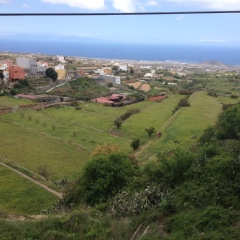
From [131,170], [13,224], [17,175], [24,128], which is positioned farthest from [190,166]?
[24,128]

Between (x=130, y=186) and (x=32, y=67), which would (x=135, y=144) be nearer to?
(x=130, y=186)

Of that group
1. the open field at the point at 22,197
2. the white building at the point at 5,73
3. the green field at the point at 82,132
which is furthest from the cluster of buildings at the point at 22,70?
the open field at the point at 22,197

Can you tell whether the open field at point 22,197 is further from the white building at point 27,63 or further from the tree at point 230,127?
the white building at point 27,63

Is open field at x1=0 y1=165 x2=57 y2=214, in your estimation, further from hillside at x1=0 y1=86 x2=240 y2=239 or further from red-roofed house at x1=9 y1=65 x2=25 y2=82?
red-roofed house at x1=9 y1=65 x2=25 y2=82

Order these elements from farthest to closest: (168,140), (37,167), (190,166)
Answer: (168,140) < (37,167) < (190,166)

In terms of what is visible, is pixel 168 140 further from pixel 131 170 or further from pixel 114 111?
pixel 114 111

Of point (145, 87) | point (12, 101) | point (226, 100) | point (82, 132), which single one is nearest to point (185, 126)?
point (82, 132)
